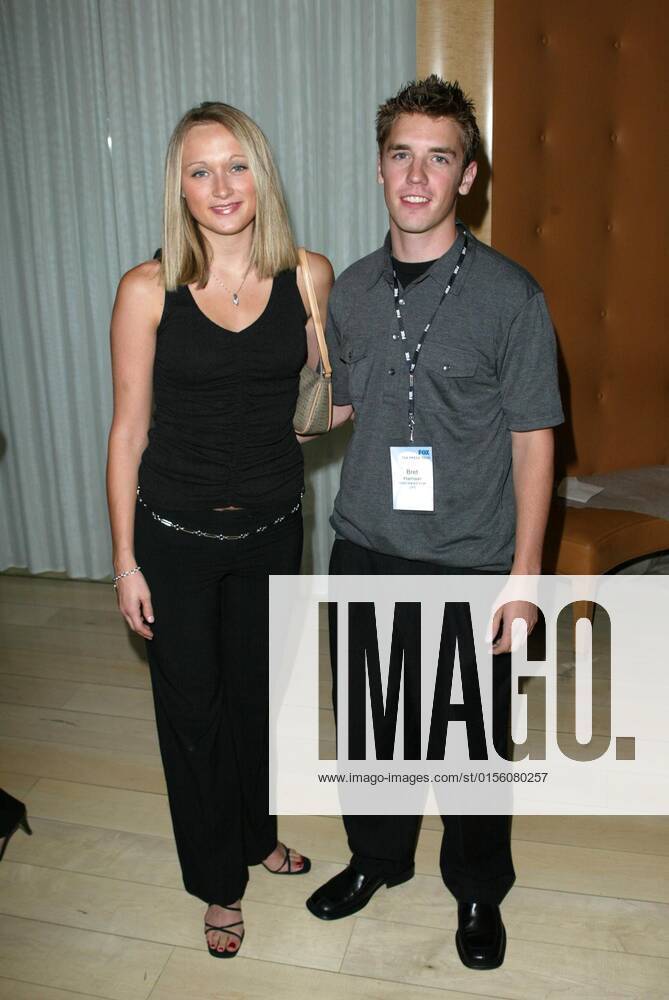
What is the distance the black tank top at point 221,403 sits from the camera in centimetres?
192

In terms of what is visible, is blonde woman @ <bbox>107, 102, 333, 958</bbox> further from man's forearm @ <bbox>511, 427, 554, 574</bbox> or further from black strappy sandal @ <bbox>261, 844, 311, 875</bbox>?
→ man's forearm @ <bbox>511, 427, 554, 574</bbox>

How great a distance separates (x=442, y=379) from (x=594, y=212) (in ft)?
6.74

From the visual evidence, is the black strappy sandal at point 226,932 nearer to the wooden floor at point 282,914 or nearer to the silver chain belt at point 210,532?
the wooden floor at point 282,914

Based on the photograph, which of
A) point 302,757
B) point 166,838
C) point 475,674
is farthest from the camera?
point 302,757

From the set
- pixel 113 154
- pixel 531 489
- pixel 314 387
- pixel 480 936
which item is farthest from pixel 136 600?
pixel 113 154

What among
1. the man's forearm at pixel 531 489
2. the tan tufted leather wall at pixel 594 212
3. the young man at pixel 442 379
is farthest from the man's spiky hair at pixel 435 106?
the tan tufted leather wall at pixel 594 212

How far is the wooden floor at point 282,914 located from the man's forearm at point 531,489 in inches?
35.8

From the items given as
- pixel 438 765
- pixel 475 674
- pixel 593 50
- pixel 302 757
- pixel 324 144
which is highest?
pixel 593 50

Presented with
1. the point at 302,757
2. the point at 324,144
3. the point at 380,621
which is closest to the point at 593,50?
the point at 324,144

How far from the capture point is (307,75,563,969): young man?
6.20ft

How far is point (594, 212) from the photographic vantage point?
3.62m

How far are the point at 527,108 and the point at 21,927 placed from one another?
296 centimetres

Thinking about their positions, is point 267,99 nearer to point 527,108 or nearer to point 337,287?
point 527,108

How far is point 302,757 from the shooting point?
2.93 meters
